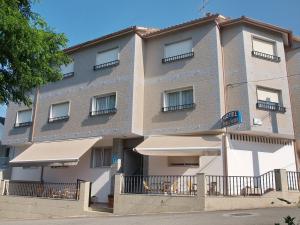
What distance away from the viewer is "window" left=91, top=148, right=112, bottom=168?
25.9 m

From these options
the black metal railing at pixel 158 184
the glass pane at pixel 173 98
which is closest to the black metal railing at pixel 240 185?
the black metal railing at pixel 158 184

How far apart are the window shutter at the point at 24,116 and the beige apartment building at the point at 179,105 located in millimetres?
3877

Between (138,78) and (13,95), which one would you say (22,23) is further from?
(138,78)

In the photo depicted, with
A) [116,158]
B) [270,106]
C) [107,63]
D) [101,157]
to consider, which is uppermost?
[107,63]

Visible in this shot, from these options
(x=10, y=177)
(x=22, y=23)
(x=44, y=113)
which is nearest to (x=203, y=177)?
(x=22, y=23)

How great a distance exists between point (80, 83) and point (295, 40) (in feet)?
52.9

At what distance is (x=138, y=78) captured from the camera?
24844 millimetres

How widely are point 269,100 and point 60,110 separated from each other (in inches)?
622

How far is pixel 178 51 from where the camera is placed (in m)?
A: 24.5

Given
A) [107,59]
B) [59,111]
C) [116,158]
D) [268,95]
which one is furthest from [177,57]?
[59,111]

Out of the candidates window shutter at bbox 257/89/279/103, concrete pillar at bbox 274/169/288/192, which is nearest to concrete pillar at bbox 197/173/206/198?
concrete pillar at bbox 274/169/288/192

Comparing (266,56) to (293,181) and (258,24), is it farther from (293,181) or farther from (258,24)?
(293,181)

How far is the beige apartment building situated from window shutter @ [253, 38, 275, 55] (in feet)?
0.26

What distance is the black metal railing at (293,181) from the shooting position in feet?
66.2
